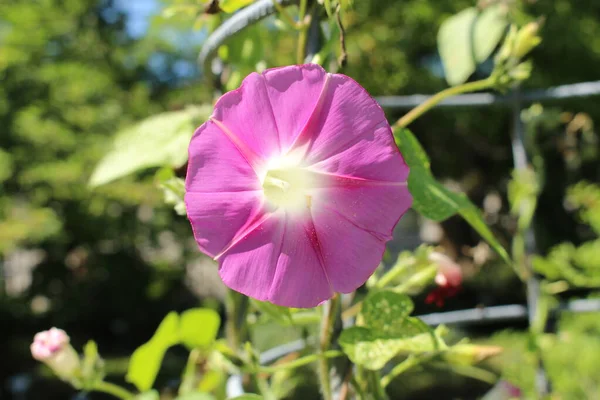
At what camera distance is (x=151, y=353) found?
489mm

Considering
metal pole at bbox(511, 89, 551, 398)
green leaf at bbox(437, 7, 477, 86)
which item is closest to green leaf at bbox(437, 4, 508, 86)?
green leaf at bbox(437, 7, 477, 86)

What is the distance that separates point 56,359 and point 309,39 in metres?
0.35

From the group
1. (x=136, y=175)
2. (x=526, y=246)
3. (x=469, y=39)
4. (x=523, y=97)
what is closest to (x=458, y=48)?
(x=469, y=39)

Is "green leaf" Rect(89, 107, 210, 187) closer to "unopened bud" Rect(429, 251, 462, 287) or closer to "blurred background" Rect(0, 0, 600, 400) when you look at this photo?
"unopened bud" Rect(429, 251, 462, 287)

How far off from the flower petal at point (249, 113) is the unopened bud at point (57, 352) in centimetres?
31

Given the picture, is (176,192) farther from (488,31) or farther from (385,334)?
(488,31)

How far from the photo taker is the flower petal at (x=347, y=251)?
0.95 feet

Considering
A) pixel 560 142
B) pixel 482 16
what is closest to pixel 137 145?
pixel 482 16

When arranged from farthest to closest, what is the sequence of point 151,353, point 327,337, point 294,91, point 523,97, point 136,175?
point 136,175 → point 523,97 → point 151,353 → point 327,337 → point 294,91

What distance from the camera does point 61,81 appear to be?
3701 mm

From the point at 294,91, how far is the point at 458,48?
333 mm

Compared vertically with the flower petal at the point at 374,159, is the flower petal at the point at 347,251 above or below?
below

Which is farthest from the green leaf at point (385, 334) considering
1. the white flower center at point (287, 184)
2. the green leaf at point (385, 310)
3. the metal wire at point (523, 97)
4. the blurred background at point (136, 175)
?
the blurred background at point (136, 175)

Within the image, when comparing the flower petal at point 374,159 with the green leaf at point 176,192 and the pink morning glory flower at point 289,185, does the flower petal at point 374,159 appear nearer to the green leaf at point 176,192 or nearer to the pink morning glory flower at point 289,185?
the pink morning glory flower at point 289,185
